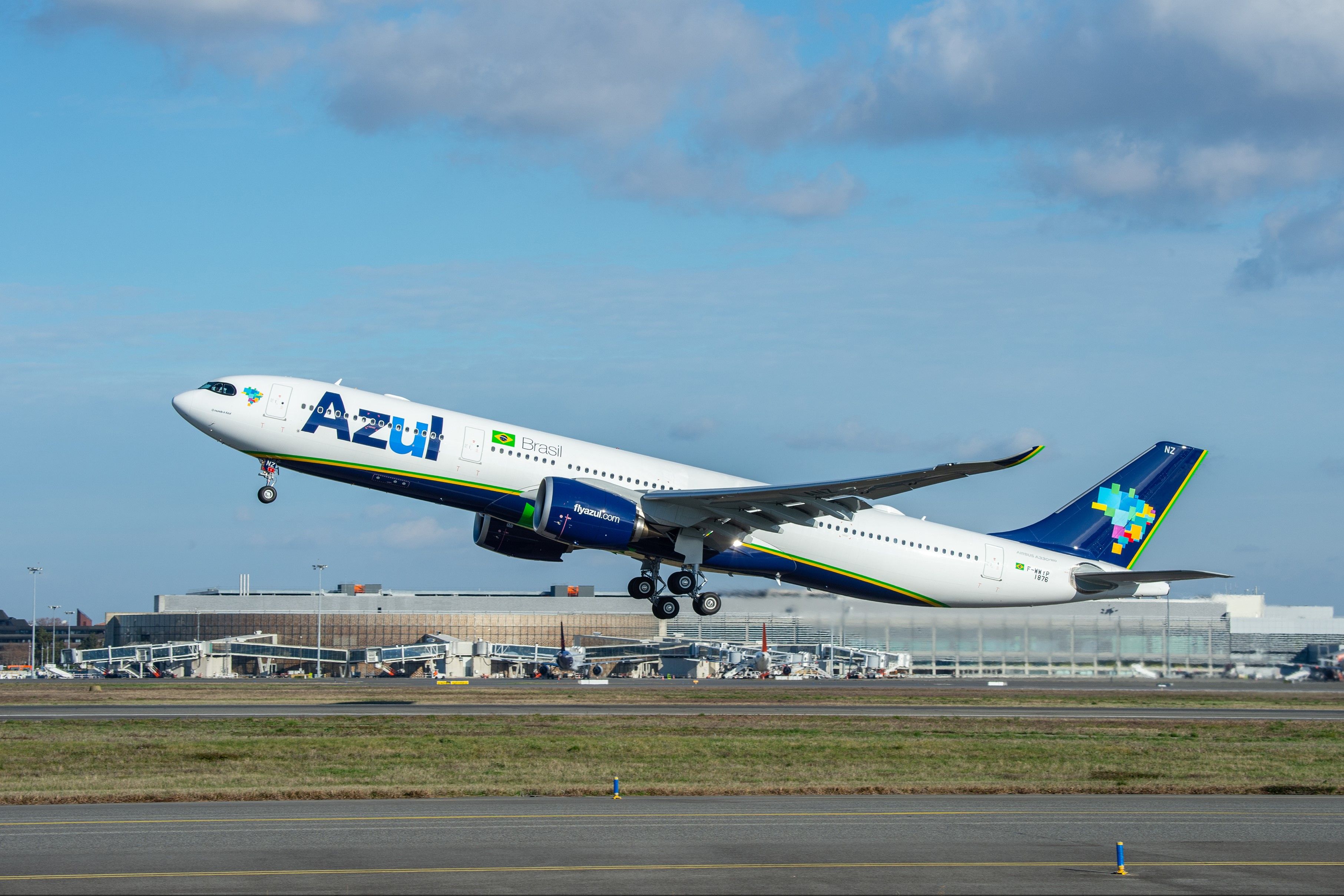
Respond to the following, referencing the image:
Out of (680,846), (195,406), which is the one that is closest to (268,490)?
(195,406)

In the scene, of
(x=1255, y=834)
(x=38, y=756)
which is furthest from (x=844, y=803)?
(x=38, y=756)

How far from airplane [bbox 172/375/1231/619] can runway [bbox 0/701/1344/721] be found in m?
4.16

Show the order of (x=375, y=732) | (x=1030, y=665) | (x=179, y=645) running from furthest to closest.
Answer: (x=179, y=645) → (x=1030, y=665) → (x=375, y=732)

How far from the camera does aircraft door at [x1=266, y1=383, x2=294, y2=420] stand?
38969 millimetres

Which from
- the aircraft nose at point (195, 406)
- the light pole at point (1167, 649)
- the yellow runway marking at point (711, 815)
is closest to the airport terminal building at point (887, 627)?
the light pole at point (1167, 649)

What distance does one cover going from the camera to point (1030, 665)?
65.9 meters

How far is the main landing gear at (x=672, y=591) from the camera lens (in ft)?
146

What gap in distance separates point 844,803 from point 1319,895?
9.56 m

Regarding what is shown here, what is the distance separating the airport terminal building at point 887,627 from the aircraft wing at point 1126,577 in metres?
6.83

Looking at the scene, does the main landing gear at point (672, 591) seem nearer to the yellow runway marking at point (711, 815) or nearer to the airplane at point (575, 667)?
the yellow runway marking at point (711, 815)

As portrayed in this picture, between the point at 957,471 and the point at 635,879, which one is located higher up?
the point at 957,471

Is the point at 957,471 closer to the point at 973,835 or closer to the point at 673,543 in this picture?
the point at 673,543

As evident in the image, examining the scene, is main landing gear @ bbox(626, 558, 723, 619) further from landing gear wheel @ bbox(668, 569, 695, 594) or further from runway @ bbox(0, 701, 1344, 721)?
runway @ bbox(0, 701, 1344, 721)

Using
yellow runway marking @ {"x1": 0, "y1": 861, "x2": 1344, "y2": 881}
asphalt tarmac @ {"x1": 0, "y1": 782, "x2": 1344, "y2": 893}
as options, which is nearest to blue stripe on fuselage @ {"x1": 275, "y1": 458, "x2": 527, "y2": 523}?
asphalt tarmac @ {"x1": 0, "y1": 782, "x2": 1344, "y2": 893}
